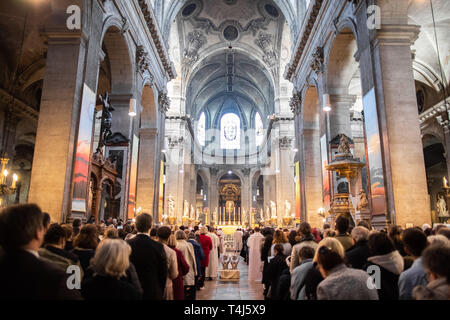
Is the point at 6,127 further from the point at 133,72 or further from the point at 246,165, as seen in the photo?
the point at 246,165

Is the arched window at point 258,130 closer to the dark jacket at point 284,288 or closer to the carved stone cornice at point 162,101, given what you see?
the carved stone cornice at point 162,101

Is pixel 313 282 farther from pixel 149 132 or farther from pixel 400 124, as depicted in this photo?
pixel 149 132

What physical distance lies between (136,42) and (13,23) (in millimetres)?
4615

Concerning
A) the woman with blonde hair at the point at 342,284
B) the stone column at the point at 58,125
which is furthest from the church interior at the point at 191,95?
the woman with blonde hair at the point at 342,284

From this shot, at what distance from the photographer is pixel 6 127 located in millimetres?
14945

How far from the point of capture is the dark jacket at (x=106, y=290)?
236 centimetres

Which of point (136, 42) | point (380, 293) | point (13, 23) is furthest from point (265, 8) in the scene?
point (380, 293)

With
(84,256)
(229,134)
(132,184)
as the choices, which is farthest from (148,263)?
(229,134)

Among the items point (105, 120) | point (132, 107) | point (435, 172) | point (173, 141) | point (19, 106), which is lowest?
point (435, 172)

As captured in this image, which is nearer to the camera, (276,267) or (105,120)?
(276,267)

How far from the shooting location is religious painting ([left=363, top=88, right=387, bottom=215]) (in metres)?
8.61

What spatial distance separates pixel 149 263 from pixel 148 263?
0.01 meters

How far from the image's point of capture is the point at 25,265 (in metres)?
1.72

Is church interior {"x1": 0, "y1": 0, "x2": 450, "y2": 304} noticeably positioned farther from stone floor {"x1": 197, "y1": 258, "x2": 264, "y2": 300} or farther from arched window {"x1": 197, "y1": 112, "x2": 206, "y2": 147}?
arched window {"x1": 197, "y1": 112, "x2": 206, "y2": 147}
